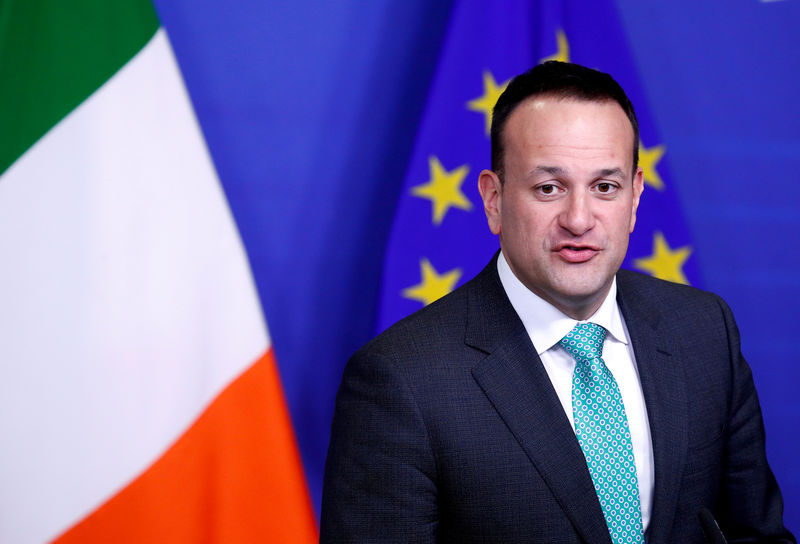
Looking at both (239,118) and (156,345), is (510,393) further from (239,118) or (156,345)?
(239,118)

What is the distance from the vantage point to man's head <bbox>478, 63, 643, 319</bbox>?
4.75 feet

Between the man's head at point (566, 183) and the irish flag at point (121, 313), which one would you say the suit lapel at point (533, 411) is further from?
the irish flag at point (121, 313)

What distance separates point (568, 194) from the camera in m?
1.47

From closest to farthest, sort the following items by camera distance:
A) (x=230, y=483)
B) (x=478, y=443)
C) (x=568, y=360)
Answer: (x=478, y=443), (x=568, y=360), (x=230, y=483)

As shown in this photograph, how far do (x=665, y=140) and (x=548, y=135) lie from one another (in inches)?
41.5

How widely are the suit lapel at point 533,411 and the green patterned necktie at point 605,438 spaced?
39 millimetres

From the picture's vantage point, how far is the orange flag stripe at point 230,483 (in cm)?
192

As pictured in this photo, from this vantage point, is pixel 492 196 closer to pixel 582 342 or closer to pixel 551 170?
pixel 551 170

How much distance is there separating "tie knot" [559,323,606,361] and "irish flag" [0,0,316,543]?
2.46 ft

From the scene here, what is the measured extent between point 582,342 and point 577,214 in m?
0.23

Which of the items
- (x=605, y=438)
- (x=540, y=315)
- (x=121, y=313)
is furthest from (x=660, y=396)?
(x=121, y=313)

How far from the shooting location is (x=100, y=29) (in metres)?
1.86

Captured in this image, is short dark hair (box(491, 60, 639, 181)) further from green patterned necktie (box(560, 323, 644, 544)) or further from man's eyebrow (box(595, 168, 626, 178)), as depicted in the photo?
green patterned necktie (box(560, 323, 644, 544))

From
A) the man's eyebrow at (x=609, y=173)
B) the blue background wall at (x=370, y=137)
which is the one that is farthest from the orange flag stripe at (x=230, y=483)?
the man's eyebrow at (x=609, y=173)
